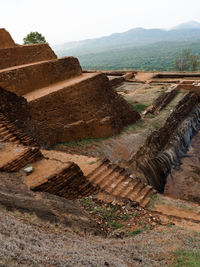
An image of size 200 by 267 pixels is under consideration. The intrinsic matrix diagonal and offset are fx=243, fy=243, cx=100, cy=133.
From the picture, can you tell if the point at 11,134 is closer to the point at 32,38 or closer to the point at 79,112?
the point at 79,112

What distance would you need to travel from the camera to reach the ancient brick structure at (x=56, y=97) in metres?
8.42

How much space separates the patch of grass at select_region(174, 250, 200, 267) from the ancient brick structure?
5.98 metres

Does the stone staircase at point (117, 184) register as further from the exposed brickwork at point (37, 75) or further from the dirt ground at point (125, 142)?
the exposed brickwork at point (37, 75)

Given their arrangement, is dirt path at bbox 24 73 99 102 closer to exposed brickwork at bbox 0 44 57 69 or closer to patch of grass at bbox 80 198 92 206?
exposed brickwork at bbox 0 44 57 69

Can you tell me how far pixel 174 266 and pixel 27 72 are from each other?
311 inches

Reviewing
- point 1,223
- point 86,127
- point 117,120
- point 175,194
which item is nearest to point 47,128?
point 86,127

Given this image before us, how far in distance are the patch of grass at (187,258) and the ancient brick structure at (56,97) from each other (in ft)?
19.6

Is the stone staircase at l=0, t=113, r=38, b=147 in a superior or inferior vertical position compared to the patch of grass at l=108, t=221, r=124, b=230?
superior

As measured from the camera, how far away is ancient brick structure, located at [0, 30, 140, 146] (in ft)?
27.6

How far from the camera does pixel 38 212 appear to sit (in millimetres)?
3586

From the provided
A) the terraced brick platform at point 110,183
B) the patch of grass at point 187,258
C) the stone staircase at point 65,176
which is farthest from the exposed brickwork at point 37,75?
the patch of grass at point 187,258

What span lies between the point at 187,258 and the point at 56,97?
271 inches

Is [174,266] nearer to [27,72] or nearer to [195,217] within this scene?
[195,217]

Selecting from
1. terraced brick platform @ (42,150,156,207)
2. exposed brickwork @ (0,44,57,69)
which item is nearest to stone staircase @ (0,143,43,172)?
terraced brick platform @ (42,150,156,207)
